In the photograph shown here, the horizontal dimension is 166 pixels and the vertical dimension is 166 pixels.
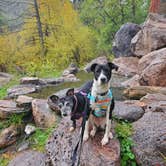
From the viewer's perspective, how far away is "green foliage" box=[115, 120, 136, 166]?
3.37m

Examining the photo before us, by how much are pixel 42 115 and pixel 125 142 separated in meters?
2.42

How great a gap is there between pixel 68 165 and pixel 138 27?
13.0 meters

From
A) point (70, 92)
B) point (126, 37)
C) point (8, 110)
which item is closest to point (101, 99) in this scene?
point (70, 92)

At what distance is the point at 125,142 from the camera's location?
3.53 metres

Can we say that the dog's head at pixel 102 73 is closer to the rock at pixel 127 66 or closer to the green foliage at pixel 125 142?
the green foliage at pixel 125 142

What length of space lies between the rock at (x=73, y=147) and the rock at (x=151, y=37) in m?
8.08

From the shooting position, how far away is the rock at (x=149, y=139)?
3.20 m

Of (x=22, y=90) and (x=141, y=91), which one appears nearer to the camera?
(x=141, y=91)

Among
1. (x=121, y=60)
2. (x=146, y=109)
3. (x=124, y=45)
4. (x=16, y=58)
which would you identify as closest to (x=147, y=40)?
(x=121, y=60)

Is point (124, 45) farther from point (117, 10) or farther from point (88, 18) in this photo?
point (88, 18)

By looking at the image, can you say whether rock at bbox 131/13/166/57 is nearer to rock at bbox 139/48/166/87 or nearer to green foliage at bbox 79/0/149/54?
rock at bbox 139/48/166/87

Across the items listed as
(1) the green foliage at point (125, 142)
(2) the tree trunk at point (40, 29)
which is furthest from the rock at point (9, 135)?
(2) the tree trunk at point (40, 29)

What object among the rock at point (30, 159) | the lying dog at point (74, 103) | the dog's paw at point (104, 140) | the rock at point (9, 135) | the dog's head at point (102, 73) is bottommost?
the rock at point (9, 135)

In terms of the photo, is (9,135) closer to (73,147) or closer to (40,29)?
(73,147)
